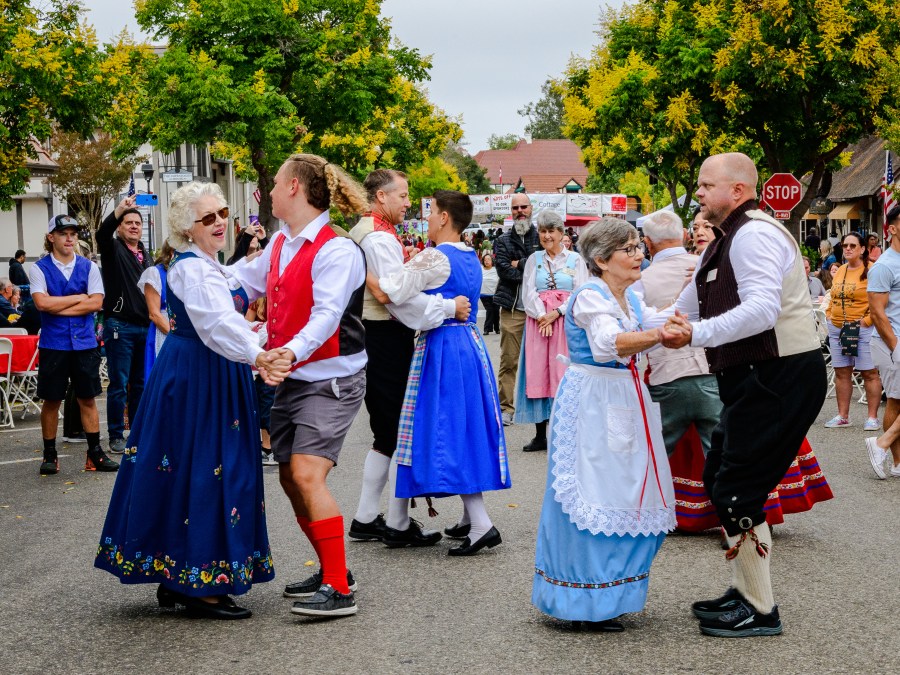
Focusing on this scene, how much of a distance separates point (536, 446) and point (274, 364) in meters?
5.72

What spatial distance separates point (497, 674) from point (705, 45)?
2069 cm

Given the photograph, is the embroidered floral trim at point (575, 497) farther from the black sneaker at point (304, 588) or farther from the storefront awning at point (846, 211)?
the storefront awning at point (846, 211)

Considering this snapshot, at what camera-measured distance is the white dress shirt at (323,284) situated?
4926 millimetres

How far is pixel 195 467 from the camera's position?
5035mm

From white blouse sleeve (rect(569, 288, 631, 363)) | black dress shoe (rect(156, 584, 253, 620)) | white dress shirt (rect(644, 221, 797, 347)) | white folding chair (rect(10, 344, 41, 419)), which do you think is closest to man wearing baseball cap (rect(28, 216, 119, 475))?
white folding chair (rect(10, 344, 41, 419))

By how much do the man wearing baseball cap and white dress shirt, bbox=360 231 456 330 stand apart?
12.8 feet

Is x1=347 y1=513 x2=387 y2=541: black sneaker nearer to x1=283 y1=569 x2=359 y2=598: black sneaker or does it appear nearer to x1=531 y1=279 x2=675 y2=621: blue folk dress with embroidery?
x1=283 y1=569 x2=359 y2=598: black sneaker

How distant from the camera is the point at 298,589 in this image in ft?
18.0

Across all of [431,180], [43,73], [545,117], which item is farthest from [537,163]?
[43,73]

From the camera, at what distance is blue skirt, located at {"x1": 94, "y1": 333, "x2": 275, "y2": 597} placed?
501cm

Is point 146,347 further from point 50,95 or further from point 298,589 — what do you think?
point 50,95

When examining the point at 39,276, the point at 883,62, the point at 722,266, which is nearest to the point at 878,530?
the point at 722,266

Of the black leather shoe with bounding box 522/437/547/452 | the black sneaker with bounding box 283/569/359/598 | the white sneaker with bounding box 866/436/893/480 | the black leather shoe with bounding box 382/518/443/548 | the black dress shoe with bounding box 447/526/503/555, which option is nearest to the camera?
the black sneaker with bounding box 283/569/359/598

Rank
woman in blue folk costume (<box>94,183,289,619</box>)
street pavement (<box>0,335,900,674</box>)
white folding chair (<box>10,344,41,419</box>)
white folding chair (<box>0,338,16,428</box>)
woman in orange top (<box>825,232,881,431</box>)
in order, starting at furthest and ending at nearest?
white folding chair (<box>10,344,41,419</box>)
white folding chair (<box>0,338,16,428</box>)
woman in orange top (<box>825,232,881,431</box>)
woman in blue folk costume (<box>94,183,289,619</box>)
street pavement (<box>0,335,900,674</box>)
